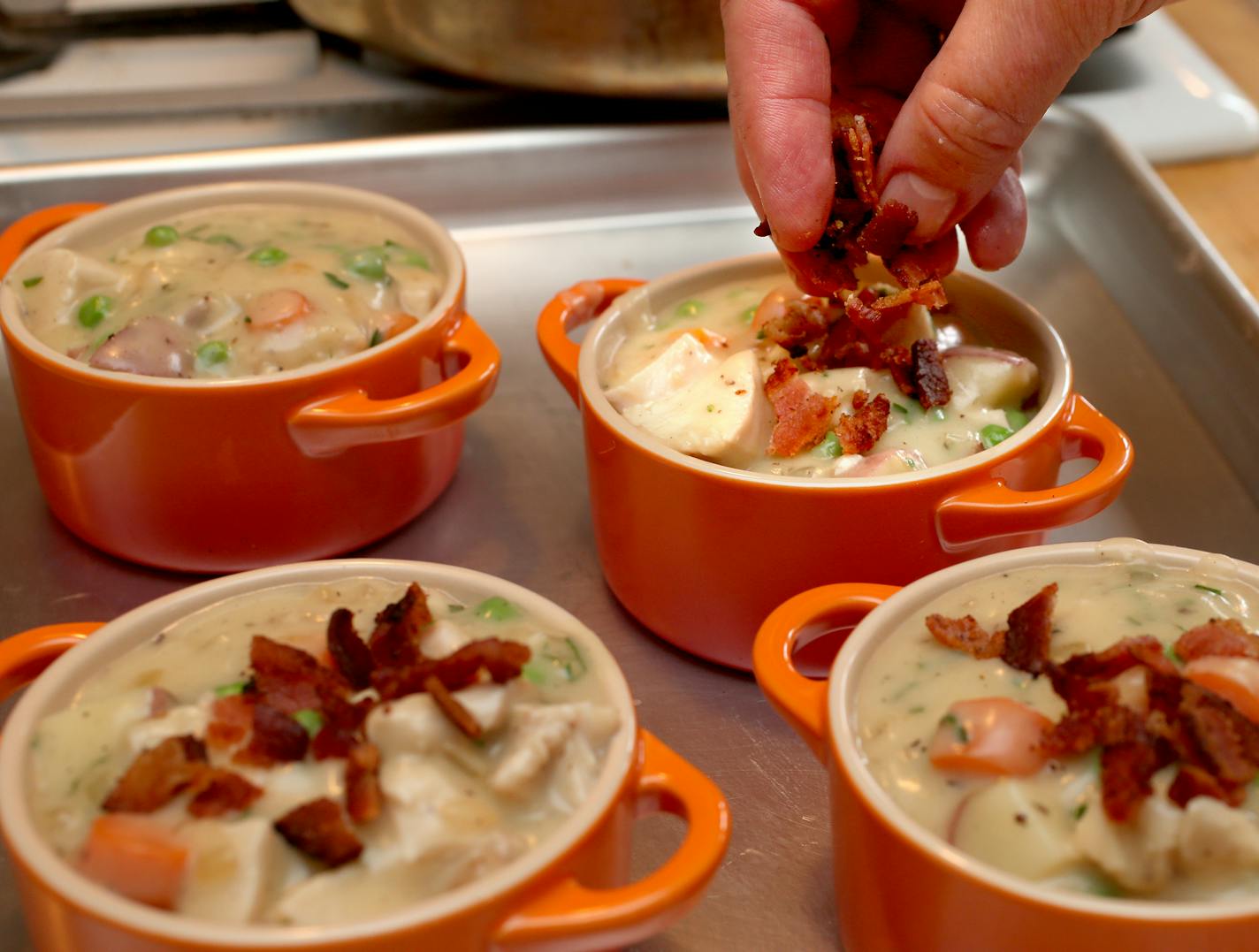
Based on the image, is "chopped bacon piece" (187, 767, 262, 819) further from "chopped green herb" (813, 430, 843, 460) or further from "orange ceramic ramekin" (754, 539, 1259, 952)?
"chopped green herb" (813, 430, 843, 460)

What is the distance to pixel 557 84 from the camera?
2.24 meters

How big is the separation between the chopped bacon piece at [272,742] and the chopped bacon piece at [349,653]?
77 mm

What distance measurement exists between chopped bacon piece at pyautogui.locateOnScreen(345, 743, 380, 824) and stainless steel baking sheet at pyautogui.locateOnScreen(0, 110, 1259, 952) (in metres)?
0.39

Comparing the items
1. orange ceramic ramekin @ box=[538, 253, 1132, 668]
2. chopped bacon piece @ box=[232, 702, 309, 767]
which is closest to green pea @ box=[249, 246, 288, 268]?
orange ceramic ramekin @ box=[538, 253, 1132, 668]

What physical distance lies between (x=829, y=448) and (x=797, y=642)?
317 millimetres

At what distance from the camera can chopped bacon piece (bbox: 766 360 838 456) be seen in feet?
Result: 4.80

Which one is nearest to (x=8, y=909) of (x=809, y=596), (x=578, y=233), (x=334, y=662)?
(x=334, y=662)

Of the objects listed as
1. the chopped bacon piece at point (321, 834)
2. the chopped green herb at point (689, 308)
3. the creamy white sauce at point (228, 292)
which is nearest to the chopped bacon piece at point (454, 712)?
the chopped bacon piece at point (321, 834)

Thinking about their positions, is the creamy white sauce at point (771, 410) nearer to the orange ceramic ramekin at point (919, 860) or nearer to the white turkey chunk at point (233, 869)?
the orange ceramic ramekin at point (919, 860)

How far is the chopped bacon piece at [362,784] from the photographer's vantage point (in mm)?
972

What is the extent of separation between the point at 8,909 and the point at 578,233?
1.35 m

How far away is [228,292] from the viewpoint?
167cm

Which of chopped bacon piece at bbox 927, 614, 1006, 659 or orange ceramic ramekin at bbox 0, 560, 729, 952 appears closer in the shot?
orange ceramic ramekin at bbox 0, 560, 729, 952

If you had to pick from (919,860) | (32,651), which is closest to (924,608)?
(919,860)
